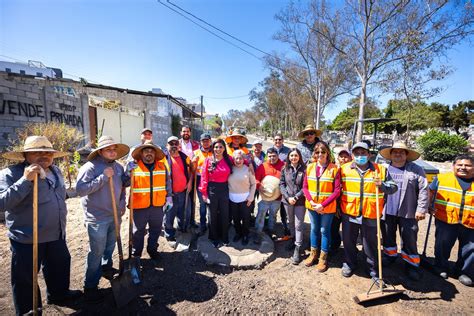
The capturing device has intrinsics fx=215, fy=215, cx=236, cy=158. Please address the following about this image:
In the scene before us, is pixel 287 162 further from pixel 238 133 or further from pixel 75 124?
pixel 75 124

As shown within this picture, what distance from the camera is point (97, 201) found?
2541 mm

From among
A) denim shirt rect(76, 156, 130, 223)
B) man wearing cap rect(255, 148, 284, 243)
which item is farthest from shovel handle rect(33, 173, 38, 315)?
man wearing cap rect(255, 148, 284, 243)

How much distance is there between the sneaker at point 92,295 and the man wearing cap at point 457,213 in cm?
457

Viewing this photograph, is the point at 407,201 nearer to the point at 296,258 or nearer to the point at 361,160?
the point at 361,160

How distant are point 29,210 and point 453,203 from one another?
16.5 ft

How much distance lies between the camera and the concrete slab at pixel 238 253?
3346 mm

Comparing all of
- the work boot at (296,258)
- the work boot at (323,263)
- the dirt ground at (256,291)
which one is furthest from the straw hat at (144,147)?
the work boot at (323,263)

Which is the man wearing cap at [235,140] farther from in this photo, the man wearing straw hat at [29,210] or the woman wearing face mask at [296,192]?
the man wearing straw hat at [29,210]

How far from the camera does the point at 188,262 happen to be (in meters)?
3.41

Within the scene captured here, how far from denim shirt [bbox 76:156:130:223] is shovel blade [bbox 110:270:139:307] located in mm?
705

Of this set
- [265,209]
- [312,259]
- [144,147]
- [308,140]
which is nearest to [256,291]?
[312,259]

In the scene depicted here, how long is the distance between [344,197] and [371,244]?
73 centimetres

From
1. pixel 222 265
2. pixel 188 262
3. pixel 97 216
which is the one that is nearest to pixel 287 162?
pixel 222 265

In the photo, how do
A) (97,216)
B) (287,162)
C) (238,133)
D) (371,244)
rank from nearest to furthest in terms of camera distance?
(97,216), (371,244), (287,162), (238,133)
